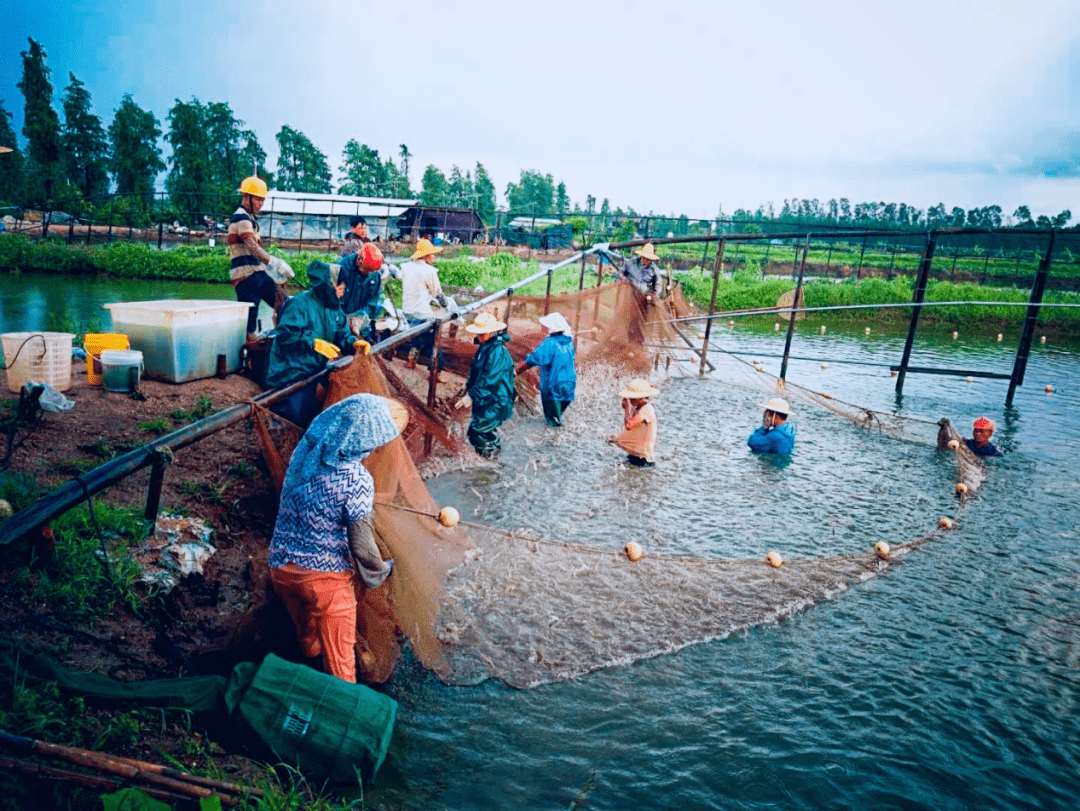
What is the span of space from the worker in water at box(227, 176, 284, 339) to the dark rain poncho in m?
2.44

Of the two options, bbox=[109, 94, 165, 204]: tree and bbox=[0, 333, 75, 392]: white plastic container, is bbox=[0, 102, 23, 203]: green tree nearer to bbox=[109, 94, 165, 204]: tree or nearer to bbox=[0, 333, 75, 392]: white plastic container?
bbox=[109, 94, 165, 204]: tree

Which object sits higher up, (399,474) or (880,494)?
(399,474)

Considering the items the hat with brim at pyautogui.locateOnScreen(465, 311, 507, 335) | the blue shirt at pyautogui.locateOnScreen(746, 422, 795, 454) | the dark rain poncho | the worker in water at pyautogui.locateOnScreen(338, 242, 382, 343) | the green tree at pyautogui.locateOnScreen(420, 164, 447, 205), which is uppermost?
the green tree at pyautogui.locateOnScreen(420, 164, 447, 205)

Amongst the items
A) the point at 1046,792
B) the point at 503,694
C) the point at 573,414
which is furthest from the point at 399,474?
the point at 573,414

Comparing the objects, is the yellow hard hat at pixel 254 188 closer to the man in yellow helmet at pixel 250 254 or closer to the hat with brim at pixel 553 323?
the man in yellow helmet at pixel 250 254

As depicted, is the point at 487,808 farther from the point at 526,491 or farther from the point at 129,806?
the point at 526,491

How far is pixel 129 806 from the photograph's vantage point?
2.12 m

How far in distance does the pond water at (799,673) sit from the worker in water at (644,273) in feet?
11.0

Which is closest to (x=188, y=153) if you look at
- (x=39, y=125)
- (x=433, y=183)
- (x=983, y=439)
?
(x=39, y=125)

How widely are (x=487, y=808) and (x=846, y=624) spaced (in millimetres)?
2970

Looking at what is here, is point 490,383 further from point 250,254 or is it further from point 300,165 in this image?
point 300,165

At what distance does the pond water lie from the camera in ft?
10.7

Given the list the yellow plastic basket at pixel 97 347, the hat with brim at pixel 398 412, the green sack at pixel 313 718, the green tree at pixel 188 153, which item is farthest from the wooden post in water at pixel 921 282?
the green tree at pixel 188 153

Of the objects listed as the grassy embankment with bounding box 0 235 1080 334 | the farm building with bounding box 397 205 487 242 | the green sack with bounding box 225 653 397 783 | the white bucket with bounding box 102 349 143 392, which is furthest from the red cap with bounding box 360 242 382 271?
the farm building with bounding box 397 205 487 242
